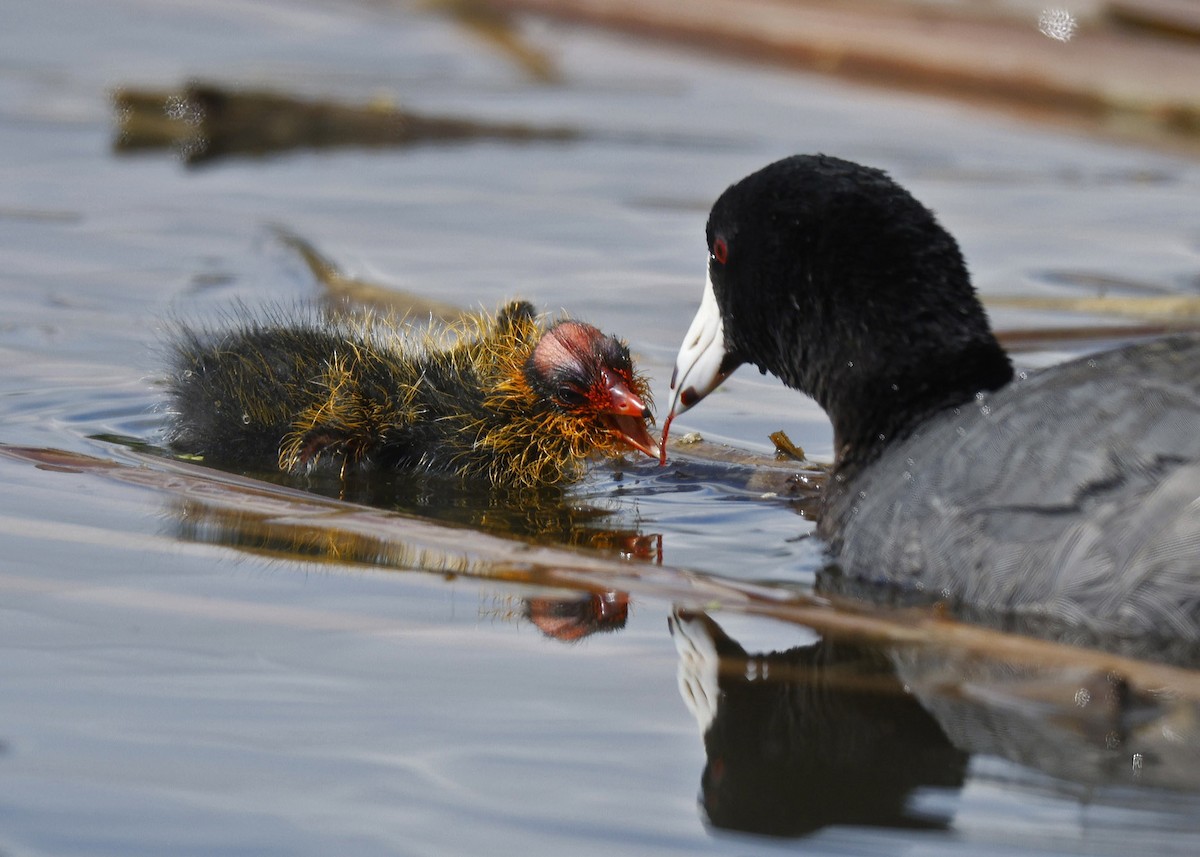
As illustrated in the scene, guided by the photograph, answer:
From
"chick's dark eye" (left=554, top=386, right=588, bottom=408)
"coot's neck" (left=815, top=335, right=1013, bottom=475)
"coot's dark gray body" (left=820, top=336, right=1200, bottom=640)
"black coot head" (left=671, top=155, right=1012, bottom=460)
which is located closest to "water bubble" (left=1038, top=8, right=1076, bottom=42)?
"chick's dark eye" (left=554, top=386, right=588, bottom=408)

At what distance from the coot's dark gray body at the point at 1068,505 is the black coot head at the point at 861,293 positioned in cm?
22

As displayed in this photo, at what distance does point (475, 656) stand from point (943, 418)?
4.02 ft

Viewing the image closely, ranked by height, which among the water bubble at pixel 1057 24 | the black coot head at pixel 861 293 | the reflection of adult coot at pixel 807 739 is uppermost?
the water bubble at pixel 1057 24

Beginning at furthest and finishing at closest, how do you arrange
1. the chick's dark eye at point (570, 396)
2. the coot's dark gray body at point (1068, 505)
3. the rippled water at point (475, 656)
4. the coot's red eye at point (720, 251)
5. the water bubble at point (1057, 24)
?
the water bubble at point (1057, 24) < the chick's dark eye at point (570, 396) < the coot's red eye at point (720, 251) < the coot's dark gray body at point (1068, 505) < the rippled water at point (475, 656)

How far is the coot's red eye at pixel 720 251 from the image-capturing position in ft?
14.8

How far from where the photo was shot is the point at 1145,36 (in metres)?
10.8

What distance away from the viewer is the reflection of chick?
4.91 metres

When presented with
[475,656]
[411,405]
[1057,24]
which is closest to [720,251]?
[411,405]

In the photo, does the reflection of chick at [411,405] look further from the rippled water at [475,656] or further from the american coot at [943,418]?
the american coot at [943,418]

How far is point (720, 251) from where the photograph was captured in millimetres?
4527

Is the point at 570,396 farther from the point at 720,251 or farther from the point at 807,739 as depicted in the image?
the point at 807,739

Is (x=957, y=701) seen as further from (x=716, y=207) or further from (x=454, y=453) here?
(x=454, y=453)

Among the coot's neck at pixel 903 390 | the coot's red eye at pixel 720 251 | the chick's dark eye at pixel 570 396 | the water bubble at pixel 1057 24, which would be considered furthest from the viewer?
the water bubble at pixel 1057 24

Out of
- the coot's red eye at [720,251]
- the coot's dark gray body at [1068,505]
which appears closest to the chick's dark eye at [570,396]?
the coot's red eye at [720,251]
